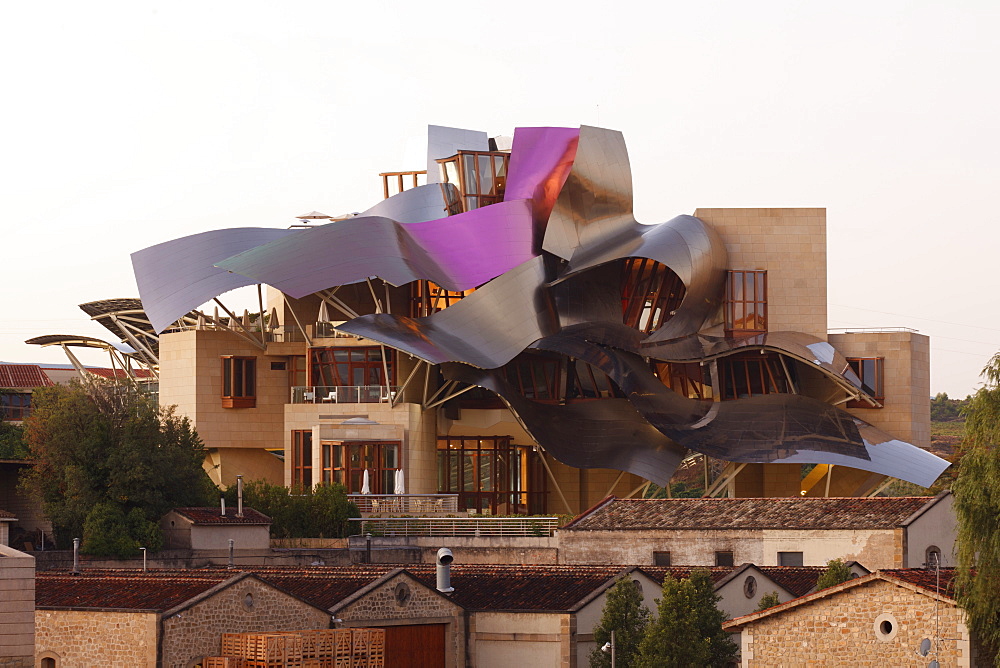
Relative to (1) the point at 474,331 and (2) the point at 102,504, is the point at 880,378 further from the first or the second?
(2) the point at 102,504

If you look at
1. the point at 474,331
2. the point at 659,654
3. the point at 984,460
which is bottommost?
the point at 659,654

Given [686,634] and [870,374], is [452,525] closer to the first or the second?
[870,374]

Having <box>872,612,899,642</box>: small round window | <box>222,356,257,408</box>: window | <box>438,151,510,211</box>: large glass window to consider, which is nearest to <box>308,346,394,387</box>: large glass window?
<box>222,356,257,408</box>: window

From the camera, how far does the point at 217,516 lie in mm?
60406

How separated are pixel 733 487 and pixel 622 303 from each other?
9175 millimetres

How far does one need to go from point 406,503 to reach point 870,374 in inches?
805

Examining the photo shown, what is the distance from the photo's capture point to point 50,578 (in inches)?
1598

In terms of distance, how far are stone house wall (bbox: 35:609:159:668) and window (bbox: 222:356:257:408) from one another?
41246 mm

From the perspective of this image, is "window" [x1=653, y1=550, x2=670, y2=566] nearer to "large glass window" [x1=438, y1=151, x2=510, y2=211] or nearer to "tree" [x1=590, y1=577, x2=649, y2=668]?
"tree" [x1=590, y1=577, x2=649, y2=668]

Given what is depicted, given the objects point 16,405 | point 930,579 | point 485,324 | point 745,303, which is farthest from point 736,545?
point 16,405

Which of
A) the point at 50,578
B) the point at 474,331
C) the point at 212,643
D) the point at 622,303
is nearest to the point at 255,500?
the point at 474,331

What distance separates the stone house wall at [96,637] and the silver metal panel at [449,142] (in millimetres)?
51007

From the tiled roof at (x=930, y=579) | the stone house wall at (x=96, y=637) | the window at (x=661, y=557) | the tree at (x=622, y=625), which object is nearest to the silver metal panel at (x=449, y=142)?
the window at (x=661, y=557)

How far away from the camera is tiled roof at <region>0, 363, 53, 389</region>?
114 m
